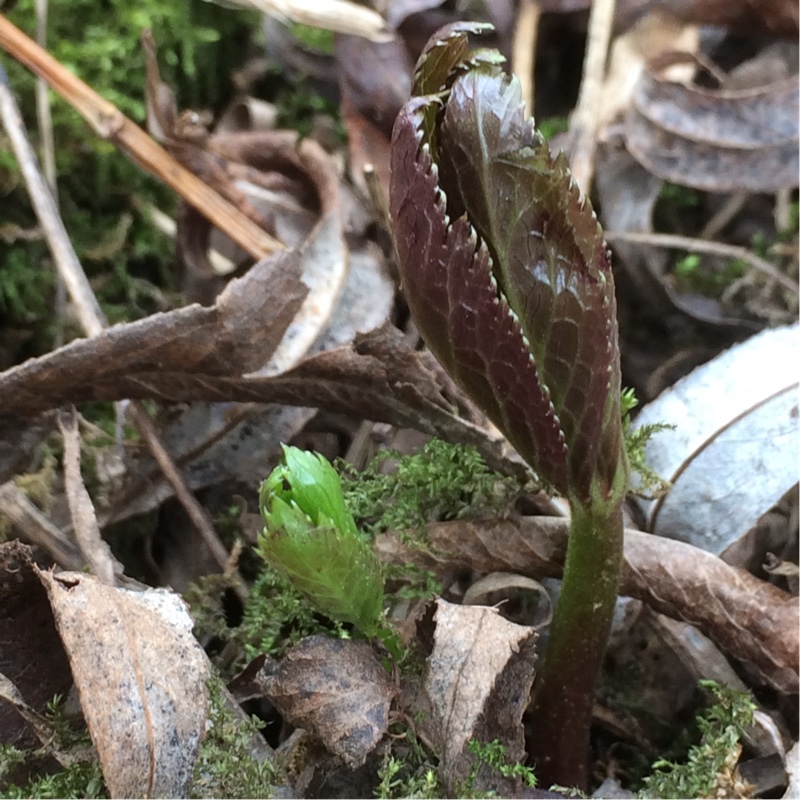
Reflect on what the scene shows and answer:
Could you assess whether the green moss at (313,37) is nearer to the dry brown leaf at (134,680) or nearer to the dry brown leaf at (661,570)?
the dry brown leaf at (661,570)

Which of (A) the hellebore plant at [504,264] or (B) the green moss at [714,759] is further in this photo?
(B) the green moss at [714,759]

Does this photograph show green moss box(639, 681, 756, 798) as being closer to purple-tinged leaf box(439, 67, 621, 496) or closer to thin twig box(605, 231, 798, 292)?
purple-tinged leaf box(439, 67, 621, 496)

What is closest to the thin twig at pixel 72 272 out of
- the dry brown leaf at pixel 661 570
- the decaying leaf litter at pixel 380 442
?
the decaying leaf litter at pixel 380 442

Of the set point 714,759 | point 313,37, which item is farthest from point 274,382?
point 313,37

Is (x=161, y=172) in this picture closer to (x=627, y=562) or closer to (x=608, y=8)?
(x=608, y=8)

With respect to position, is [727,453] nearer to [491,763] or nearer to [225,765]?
[491,763]

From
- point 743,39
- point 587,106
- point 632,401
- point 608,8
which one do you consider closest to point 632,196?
point 587,106

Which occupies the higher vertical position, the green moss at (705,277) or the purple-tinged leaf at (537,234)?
the purple-tinged leaf at (537,234)

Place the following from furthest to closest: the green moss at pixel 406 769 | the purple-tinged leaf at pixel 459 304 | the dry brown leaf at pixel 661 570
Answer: the dry brown leaf at pixel 661 570
the green moss at pixel 406 769
the purple-tinged leaf at pixel 459 304
